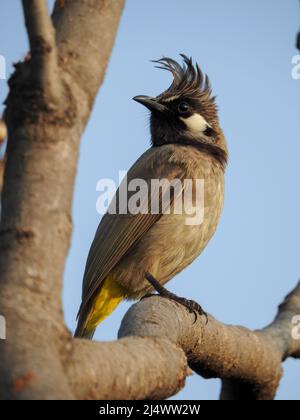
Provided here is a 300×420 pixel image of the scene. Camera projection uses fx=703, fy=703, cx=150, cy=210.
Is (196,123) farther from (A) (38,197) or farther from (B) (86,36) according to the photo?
(A) (38,197)

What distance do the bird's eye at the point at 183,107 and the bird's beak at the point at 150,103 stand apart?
0.11 metres

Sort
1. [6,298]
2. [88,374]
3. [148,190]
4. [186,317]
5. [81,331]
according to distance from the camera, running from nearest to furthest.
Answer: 1. [6,298]
2. [88,374]
3. [186,317]
4. [81,331]
5. [148,190]

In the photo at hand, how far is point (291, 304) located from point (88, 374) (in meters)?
2.18

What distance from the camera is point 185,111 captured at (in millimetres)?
5402

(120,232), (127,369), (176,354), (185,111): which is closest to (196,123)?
(185,111)

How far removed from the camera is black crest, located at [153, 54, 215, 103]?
216 inches

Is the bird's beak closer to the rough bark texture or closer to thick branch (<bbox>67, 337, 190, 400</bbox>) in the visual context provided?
the rough bark texture

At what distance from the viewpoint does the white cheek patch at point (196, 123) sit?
535 cm

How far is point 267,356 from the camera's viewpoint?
11.1ft

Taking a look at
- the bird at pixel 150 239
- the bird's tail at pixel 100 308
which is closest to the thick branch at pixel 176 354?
the bird at pixel 150 239

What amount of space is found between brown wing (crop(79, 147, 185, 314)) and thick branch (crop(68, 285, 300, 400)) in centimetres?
117

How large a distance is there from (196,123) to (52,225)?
384cm

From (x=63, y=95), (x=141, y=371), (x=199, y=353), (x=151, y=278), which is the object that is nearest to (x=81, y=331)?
(x=151, y=278)
